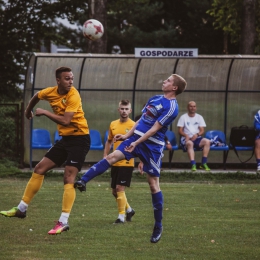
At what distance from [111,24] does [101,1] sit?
24.6 metres

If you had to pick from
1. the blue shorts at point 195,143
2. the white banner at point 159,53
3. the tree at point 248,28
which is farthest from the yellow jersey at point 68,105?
the tree at point 248,28

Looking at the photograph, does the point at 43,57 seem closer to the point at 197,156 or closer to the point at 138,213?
the point at 197,156

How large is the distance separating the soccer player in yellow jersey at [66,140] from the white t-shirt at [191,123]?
10183mm

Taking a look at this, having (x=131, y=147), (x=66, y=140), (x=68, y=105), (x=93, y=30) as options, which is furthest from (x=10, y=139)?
(x=131, y=147)

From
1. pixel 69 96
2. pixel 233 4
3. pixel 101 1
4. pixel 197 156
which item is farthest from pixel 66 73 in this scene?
pixel 233 4

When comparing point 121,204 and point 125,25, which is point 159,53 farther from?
point 125,25

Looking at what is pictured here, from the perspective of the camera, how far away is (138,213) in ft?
41.5

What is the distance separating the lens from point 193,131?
20.4 meters

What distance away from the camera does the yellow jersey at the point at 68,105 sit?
10.1m

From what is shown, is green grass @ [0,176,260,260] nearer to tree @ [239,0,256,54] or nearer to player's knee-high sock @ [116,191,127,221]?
player's knee-high sock @ [116,191,127,221]

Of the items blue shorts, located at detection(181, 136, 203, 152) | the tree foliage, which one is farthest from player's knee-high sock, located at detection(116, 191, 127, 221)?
the tree foliage

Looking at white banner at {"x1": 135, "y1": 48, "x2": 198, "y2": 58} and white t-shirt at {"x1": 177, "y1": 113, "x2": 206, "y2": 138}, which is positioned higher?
white banner at {"x1": 135, "y1": 48, "x2": 198, "y2": 58}

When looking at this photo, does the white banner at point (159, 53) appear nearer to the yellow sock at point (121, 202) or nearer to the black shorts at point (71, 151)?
the yellow sock at point (121, 202)

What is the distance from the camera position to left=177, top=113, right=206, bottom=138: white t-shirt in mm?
20438
